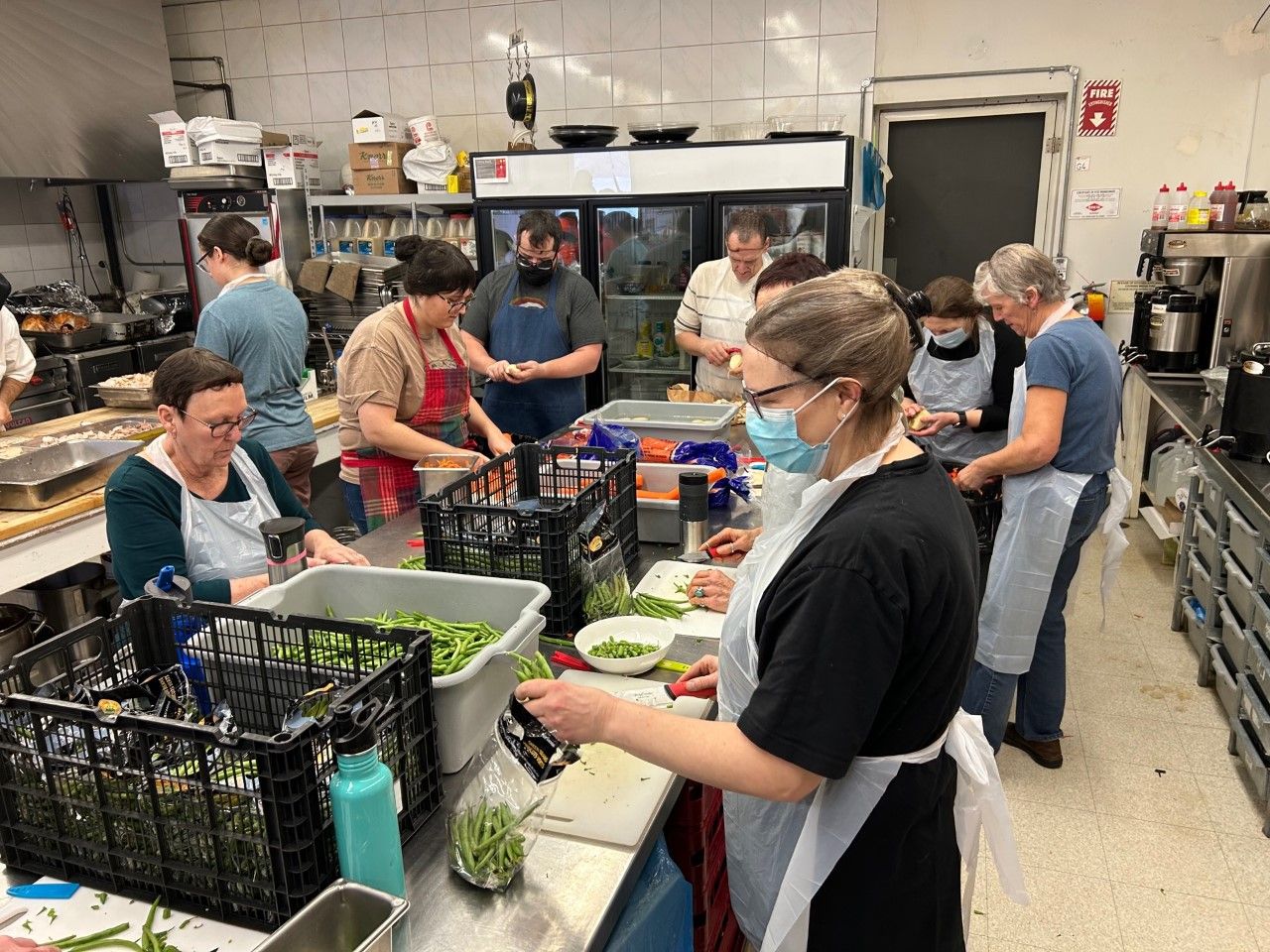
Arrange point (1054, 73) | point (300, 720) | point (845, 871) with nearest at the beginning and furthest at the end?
1. point (300, 720)
2. point (845, 871)
3. point (1054, 73)

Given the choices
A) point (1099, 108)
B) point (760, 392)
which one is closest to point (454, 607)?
point (760, 392)

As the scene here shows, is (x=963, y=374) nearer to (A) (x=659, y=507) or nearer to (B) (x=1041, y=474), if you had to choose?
(B) (x=1041, y=474)

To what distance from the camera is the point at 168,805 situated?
1.33 metres

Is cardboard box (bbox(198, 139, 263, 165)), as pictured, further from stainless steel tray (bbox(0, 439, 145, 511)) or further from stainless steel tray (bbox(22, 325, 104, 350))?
stainless steel tray (bbox(0, 439, 145, 511))

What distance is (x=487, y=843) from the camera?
4.57 feet

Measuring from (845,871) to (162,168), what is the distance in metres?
6.95

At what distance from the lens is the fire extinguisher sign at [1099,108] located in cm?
541

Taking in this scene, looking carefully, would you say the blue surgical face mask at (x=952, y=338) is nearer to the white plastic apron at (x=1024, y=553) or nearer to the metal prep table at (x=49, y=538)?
the white plastic apron at (x=1024, y=553)

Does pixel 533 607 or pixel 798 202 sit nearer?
pixel 533 607

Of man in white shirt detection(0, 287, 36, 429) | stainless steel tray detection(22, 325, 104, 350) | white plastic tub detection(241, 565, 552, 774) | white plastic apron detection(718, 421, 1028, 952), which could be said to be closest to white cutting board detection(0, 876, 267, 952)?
white plastic tub detection(241, 565, 552, 774)

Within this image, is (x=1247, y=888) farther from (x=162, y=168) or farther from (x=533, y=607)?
(x=162, y=168)

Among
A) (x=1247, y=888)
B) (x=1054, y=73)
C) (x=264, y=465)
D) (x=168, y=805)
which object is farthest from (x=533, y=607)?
(x=1054, y=73)

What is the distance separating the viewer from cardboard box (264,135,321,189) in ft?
20.0

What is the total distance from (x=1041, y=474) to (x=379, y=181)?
466 centimetres
